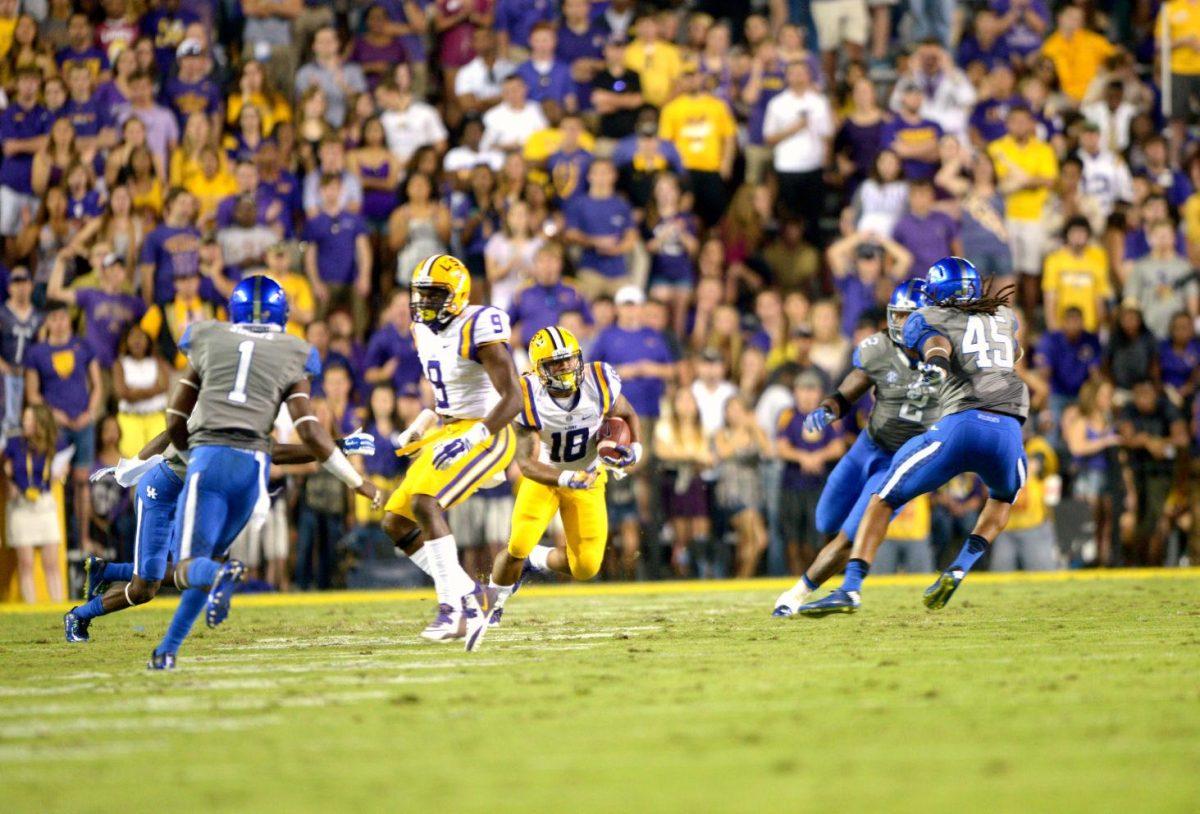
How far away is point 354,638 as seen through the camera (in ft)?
32.3

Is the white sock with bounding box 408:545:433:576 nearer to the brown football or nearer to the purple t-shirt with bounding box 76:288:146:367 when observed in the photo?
the brown football

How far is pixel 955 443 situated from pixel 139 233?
27.2 ft

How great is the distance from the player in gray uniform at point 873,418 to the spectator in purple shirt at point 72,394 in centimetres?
608

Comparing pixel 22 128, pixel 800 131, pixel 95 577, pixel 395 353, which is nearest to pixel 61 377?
pixel 395 353

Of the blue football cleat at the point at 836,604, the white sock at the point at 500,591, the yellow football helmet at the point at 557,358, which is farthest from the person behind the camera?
the white sock at the point at 500,591

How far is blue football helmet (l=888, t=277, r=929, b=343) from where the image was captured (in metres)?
10.5

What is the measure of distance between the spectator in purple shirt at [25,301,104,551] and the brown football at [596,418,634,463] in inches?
209

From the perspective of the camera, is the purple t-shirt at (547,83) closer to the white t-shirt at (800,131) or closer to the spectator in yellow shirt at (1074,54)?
the white t-shirt at (800,131)

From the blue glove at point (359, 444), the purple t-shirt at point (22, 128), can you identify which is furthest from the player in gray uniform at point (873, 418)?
the purple t-shirt at point (22, 128)

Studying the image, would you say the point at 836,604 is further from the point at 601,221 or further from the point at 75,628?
the point at 601,221

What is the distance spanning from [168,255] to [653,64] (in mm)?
5342

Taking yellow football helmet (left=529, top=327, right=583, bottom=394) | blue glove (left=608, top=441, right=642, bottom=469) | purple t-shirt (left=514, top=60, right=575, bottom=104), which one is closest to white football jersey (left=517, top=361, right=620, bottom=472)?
yellow football helmet (left=529, top=327, right=583, bottom=394)

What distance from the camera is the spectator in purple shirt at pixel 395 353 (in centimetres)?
1484

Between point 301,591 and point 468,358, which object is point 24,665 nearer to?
point 468,358
